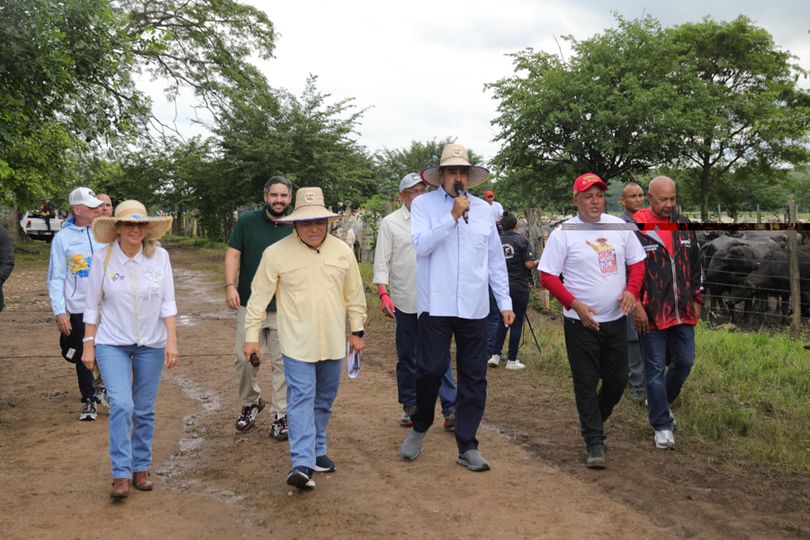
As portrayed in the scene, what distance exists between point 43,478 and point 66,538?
110 centimetres

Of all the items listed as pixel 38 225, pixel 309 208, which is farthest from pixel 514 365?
pixel 38 225

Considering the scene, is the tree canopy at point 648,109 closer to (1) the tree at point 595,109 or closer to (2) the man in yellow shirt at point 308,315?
(1) the tree at point 595,109

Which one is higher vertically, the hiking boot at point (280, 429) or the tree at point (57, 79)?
the tree at point (57, 79)

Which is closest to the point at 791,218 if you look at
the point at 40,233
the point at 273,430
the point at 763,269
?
the point at 763,269

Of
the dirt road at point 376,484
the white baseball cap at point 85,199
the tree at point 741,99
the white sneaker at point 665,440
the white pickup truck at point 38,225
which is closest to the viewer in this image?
the dirt road at point 376,484

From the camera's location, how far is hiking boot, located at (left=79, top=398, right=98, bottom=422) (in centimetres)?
652

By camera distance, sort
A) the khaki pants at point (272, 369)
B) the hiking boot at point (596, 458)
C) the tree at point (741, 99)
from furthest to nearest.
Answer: the tree at point (741, 99) → the khaki pants at point (272, 369) → the hiking boot at point (596, 458)

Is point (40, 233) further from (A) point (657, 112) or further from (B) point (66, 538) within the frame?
(B) point (66, 538)

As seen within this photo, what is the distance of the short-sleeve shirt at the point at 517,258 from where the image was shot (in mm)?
8781

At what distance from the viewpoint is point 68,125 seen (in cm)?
1248

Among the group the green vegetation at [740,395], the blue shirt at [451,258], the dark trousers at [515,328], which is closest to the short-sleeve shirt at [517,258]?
the dark trousers at [515,328]

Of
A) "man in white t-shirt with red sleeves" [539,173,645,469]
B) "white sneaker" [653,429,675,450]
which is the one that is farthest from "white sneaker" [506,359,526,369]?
"man in white t-shirt with red sleeves" [539,173,645,469]

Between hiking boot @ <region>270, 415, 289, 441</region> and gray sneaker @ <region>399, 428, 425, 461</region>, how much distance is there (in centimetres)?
99

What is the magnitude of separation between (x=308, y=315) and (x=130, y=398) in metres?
1.18
